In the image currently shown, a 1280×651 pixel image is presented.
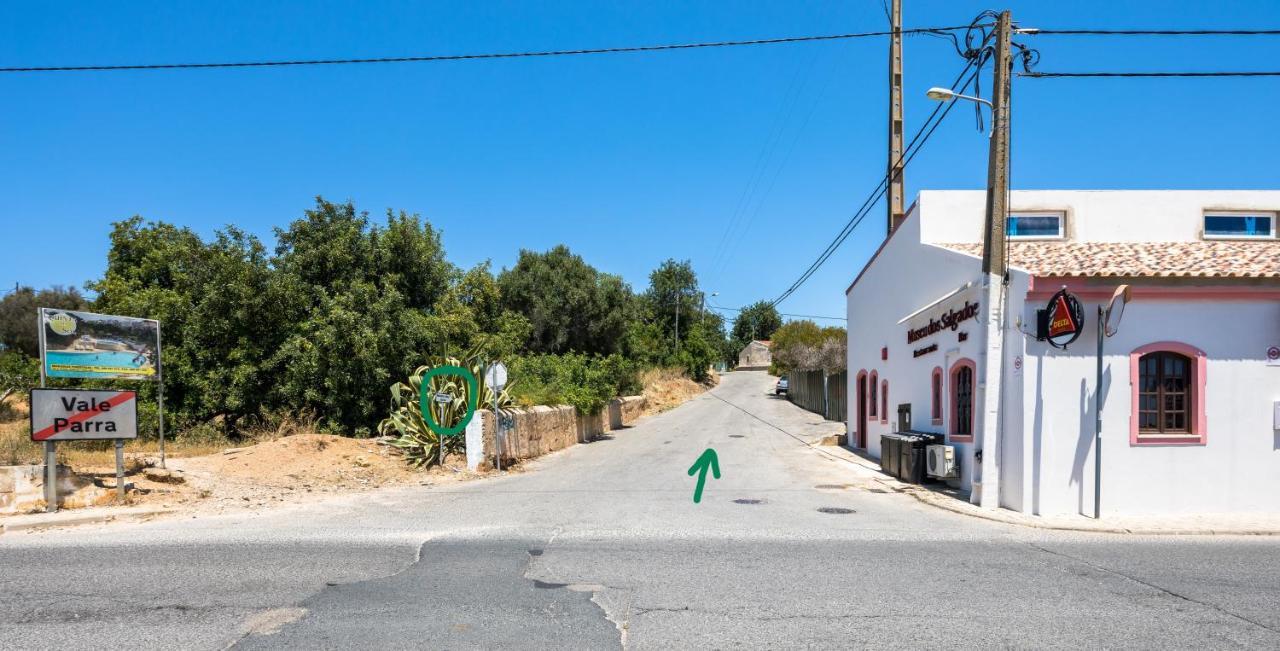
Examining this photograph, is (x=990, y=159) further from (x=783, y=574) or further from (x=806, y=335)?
(x=806, y=335)

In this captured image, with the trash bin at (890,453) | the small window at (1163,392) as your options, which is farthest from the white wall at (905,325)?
the small window at (1163,392)

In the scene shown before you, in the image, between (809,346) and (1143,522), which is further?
(809,346)

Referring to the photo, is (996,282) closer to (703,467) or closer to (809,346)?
(703,467)

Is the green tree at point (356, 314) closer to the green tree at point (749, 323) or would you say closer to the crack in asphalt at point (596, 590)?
the crack in asphalt at point (596, 590)

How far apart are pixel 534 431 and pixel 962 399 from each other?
11710 mm

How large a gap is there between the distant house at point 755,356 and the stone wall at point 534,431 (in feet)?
219

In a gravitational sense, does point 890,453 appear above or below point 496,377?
below

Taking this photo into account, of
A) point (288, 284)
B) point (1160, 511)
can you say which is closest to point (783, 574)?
point (1160, 511)

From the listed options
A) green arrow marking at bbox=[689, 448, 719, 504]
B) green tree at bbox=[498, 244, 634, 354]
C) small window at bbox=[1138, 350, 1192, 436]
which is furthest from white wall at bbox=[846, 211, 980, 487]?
green tree at bbox=[498, 244, 634, 354]

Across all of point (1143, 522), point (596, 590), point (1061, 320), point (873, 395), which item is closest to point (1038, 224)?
point (873, 395)

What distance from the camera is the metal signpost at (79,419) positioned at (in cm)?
1129

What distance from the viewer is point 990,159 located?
13375 mm

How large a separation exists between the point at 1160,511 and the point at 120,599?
13942mm

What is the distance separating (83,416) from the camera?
38.5 ft
